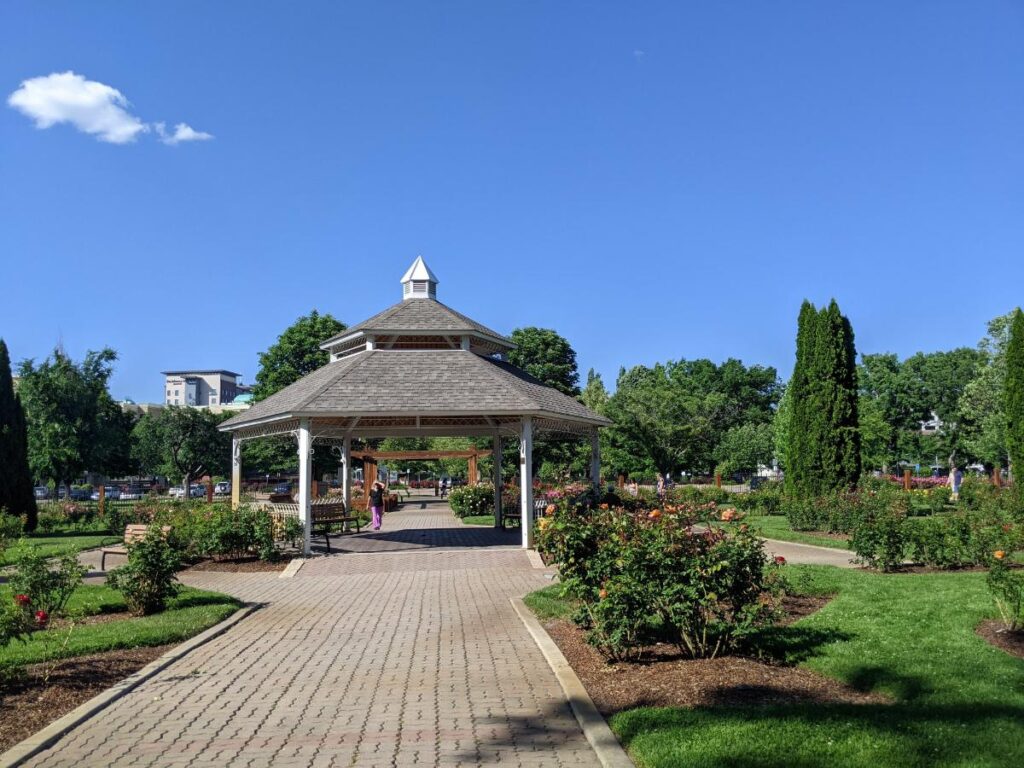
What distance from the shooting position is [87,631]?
9781mm

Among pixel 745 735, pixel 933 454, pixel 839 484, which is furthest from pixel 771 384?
pixel 745 735

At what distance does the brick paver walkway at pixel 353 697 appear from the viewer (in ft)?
18.1

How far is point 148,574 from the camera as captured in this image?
11.1 metres

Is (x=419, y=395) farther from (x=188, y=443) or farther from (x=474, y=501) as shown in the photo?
(x=188, y=443)

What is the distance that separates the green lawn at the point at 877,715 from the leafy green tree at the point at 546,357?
1873 inches

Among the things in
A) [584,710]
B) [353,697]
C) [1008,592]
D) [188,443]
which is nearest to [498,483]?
[1008,592]

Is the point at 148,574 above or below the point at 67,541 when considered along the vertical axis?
above

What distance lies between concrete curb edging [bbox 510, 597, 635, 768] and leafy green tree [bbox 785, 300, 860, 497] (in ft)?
54.1

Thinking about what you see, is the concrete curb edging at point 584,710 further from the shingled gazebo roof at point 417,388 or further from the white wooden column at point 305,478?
the white wooden column at point 305,478

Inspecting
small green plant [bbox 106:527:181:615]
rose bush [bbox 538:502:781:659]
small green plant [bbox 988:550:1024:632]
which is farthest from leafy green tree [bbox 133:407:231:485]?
small green plant [bbox 988:550:1024:632]

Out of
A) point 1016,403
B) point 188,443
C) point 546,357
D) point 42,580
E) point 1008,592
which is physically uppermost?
point 546,357

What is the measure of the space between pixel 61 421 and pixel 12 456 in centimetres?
1072

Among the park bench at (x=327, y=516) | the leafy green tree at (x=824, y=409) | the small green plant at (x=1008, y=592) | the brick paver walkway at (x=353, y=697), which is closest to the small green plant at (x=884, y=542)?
the small green plant at (x=1008, y=592)

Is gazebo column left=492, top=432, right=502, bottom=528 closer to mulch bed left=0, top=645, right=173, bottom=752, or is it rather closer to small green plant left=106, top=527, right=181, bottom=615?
small green plant left=106, top=527, right=181, bottom=615
